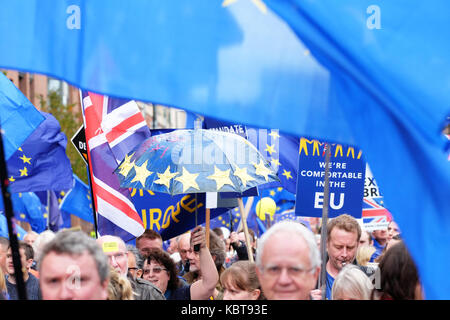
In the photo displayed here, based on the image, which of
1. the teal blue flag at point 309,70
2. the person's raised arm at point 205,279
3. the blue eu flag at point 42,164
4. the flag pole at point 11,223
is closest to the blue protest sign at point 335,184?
the person's raised arm at point 205,279

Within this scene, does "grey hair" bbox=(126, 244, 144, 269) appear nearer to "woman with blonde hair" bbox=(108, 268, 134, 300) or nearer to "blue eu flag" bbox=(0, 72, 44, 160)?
"blue eu flag" bbox=(0, 72, 44, 160)

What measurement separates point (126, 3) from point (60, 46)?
387 millimetres

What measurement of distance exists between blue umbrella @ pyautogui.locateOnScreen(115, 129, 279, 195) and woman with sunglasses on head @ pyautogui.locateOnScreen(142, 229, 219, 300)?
0.47 metres

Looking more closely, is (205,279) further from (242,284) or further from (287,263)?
(287,263)

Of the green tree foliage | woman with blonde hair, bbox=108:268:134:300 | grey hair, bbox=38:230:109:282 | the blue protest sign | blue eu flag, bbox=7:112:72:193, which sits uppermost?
the green tree foliage

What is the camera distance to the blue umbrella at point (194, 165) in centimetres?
623

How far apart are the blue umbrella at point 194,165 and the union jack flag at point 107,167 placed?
2.08ft

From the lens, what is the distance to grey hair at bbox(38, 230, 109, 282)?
3.29 meters

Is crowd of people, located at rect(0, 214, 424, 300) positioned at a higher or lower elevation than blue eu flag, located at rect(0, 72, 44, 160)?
lower

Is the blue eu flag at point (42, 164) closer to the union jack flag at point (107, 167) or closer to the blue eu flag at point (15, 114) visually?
the union jack flag at point (107, 167)

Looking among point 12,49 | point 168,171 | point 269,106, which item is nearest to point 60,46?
point 12,49

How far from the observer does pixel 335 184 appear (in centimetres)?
747

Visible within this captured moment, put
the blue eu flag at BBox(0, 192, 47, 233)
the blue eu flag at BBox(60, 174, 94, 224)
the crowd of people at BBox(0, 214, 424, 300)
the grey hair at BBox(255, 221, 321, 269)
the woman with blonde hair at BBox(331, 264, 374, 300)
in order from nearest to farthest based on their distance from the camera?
the crowd of people at BBox(0, 214, 424, 300)
the grey hair at BBox(255, 221, 321, 269)
the woman with blonde hair at BBox(331, 264, 374, 300)
the blue eu flag at BBox(60, 174, 94, 224)
the blue eu flag at BBox(0, 192, 47, 233)

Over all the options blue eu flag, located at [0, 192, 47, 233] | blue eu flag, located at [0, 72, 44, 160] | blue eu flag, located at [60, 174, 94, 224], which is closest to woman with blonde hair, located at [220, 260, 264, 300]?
blue eu flag, located at [0, 72, 44, 160]
